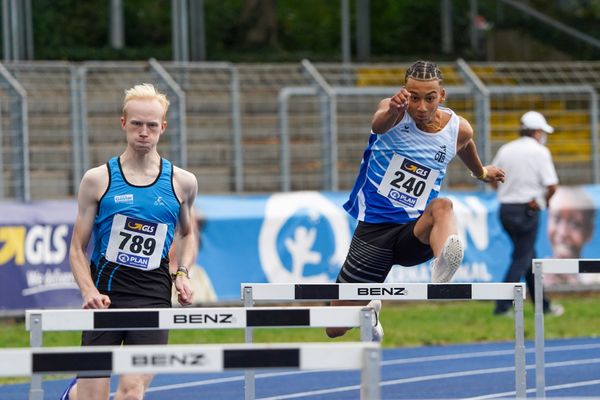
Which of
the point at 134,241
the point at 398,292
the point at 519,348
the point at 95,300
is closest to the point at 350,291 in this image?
the point at 398,292

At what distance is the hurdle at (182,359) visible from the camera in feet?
15.9

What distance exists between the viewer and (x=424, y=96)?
27.2 ft

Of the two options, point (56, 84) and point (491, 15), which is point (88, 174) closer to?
point (56, 84)

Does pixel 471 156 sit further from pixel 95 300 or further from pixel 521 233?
pixel 521 233

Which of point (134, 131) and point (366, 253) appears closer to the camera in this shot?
point (134, 131)

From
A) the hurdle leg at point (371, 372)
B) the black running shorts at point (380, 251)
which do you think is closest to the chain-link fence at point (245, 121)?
the black running shorts at point (380, 251)

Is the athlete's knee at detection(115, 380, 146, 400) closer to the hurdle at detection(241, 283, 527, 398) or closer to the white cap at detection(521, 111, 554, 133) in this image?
the hurdle at detection(241, 283, 527, 398)

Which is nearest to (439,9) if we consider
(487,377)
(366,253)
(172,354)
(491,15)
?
(491,15)

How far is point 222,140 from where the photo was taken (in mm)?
20547

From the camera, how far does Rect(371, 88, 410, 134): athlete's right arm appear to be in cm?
805

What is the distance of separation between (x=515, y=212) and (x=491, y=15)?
626 inches

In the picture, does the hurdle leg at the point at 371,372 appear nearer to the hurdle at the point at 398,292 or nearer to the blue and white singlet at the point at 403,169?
the hurdle at the point at 398,292

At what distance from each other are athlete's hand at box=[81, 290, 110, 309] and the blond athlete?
0.04 ft

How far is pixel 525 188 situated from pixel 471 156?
677cm
